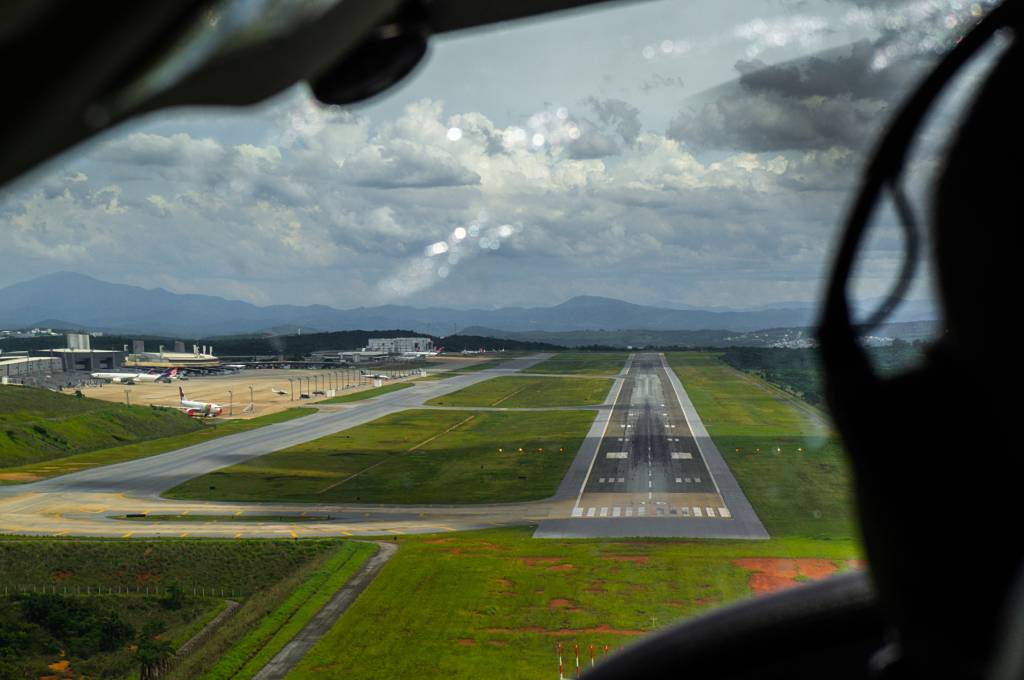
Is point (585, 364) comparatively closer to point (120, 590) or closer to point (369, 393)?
point (369, 393)

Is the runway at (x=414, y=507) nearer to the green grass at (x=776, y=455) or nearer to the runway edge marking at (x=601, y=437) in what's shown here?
the runway edge marking at (x=601, y=437)

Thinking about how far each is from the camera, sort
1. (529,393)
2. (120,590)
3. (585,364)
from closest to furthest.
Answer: (120,590)
(529,393)
(585,364)

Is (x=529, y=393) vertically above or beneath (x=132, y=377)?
beneath

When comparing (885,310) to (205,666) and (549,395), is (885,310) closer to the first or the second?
(205,666)

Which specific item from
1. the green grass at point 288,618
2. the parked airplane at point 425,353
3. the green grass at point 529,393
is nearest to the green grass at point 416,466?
the green grass at point 529,393

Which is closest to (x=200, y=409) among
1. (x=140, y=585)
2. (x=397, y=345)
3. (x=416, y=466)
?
(x=416, y=466)

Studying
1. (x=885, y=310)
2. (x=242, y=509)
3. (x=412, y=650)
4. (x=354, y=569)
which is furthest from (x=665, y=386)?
(x=885, y=310)
